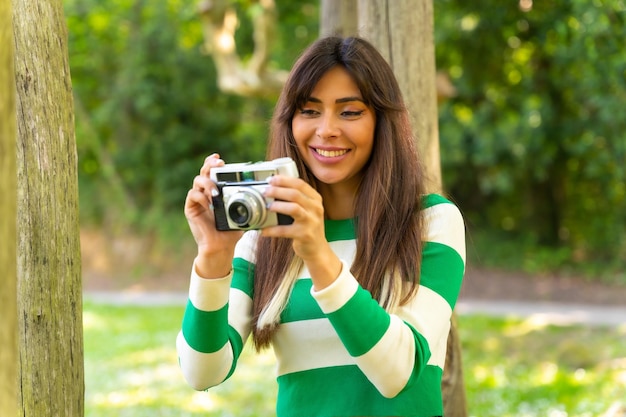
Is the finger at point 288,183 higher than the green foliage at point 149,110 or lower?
lower

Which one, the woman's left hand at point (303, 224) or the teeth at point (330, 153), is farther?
the teeth at point (330, 153)

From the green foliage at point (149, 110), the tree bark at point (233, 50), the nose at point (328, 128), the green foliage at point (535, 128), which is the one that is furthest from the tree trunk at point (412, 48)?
the green foliage at point (149, 110)

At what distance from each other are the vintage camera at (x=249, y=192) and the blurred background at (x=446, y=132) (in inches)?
261

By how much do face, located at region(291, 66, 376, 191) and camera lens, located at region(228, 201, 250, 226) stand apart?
0.40 m

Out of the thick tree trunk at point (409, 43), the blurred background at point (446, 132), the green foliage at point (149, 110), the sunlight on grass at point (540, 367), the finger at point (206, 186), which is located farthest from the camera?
the green foliage at point (149, 110)

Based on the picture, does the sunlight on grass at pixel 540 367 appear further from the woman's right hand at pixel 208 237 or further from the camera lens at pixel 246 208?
the camera lens at pixel 246 208

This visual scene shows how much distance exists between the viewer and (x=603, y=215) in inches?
544

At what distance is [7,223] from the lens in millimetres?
1386

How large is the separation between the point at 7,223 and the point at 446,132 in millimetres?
11301

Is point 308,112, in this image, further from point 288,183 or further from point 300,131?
point 288,183

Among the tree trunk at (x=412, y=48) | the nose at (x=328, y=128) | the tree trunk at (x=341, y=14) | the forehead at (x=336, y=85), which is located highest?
the tree trunk at (x=341, y=14)

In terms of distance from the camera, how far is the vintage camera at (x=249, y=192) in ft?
5.95

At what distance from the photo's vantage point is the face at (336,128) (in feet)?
7.24

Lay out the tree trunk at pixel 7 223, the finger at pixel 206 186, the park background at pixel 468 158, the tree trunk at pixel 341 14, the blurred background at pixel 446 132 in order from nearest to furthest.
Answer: the tree trunk at pixel 7 223 < the finger at pixel 206 186 < the tree trunk at pixel 341 14 < the park background at pixel 468 158 < the blurred background at pixel 446 132
